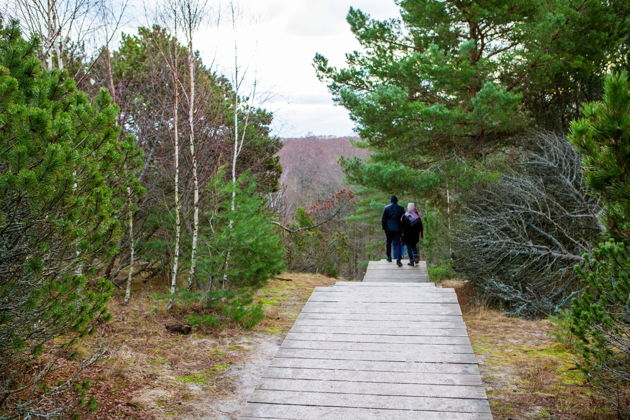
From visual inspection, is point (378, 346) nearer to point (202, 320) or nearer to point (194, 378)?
point (194, 378)

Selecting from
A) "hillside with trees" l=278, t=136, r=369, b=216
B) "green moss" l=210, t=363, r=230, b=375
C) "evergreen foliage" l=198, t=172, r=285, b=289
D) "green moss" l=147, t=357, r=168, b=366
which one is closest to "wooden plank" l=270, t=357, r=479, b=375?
"green moss" l=210, t=363, r=230, b=375

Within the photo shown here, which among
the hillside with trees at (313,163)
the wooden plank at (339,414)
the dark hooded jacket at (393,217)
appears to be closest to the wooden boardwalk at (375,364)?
the wooden plank at (339,414)

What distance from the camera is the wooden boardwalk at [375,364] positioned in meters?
4.48

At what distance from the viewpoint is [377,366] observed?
5.26 meters

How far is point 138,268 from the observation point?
13.4 metres

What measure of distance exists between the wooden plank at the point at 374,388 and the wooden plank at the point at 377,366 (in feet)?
0.97

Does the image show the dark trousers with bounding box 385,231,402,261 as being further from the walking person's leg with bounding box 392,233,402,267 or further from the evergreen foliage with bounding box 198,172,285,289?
the evergreen foliage with bounding box 198,172,285,289

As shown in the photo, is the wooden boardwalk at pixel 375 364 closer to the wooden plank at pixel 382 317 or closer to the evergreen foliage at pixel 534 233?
the wooden plank at pixel 382 317

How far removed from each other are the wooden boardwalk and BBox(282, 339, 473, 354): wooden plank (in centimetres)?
1

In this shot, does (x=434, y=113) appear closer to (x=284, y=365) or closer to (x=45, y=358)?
(x=284, y=365)

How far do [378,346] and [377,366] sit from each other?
0.49 metres

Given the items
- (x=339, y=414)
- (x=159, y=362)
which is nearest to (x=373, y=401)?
(x=339, y=414)

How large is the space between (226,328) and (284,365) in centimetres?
314

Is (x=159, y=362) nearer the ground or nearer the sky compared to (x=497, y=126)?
nearer the ground
